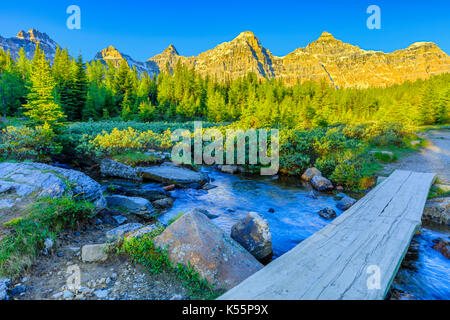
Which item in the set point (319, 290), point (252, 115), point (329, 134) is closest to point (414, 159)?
point (329, 134)

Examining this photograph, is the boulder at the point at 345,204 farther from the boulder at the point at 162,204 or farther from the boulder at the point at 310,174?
the boulder at the point at 162,204

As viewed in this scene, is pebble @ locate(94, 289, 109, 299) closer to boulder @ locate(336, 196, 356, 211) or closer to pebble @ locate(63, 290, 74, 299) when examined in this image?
pebble @ locate(63, 290, 74, 299)

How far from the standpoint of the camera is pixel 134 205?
773 cm

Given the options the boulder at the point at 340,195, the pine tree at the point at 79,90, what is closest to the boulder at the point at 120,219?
the boulder at the point at 340,195

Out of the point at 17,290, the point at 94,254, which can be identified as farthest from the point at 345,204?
the point at 17,290

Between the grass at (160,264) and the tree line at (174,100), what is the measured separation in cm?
1785

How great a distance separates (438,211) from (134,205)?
392 inches

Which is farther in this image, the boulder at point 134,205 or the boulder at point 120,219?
the boulder at point 134,205

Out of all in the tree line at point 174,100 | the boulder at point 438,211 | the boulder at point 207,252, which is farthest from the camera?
the tree line at point 174,100

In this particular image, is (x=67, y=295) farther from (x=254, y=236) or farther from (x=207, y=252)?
(x=254, y=236)

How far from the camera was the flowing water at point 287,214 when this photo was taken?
460 cm

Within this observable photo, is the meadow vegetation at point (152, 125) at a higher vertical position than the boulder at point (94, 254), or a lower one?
higher

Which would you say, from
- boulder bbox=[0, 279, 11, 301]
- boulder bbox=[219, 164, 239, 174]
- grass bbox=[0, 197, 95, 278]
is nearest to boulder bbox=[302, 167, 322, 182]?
boulder bbox=[219, 164, 239, 174]
